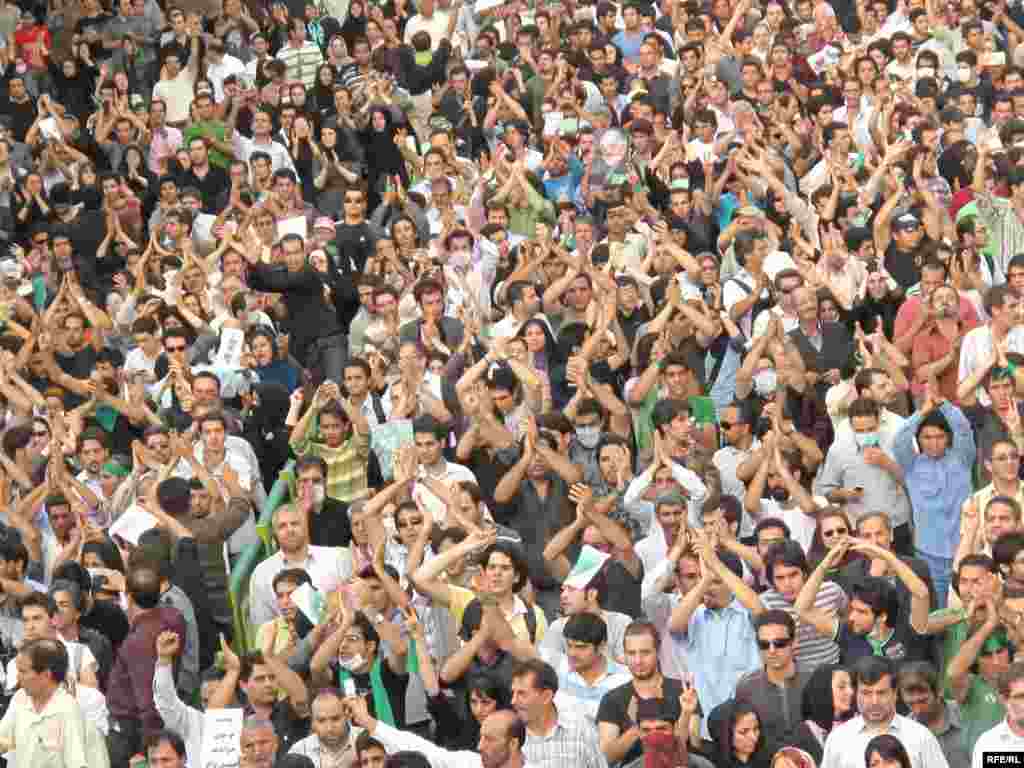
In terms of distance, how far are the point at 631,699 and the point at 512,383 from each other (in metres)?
4.57

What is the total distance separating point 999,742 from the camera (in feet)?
35.2

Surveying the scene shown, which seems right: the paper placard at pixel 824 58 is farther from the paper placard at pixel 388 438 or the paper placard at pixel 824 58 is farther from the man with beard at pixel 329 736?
the man with beard at pixel 329 736

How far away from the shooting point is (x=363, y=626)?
12555 millimetres

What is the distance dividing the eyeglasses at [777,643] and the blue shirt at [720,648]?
666 millimetres

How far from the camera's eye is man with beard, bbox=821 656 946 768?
34.9 feet

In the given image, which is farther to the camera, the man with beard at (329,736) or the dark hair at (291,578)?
the dark hair at (291,578)

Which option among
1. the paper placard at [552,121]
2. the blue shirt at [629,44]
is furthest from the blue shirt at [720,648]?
the blue shirt at [629,44]

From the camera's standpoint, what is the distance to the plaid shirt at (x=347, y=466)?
15.4 metres

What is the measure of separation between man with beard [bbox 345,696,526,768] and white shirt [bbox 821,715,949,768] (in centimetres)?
133

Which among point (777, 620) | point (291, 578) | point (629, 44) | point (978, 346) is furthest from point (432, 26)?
point (777, 620)

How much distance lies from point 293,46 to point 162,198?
3199 mm

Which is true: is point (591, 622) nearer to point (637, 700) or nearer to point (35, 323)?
point (637, 700)

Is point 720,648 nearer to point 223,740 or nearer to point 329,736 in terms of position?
point 329,736

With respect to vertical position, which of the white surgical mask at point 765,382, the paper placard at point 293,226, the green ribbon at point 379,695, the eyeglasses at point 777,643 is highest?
the paper placard at point 293,226
